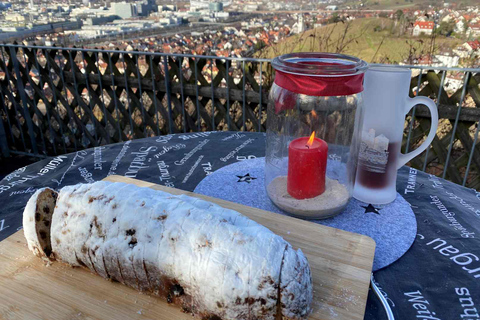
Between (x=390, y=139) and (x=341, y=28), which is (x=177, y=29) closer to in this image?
(x=341, y=28)

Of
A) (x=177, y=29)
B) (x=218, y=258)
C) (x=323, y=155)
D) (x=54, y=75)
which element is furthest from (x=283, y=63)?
(x=54, y=75)

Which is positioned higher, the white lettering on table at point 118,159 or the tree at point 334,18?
the tree at point 334,18

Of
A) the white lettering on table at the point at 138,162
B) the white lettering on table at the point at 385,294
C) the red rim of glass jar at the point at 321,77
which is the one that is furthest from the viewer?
the white lettering on table at the point at 138,162

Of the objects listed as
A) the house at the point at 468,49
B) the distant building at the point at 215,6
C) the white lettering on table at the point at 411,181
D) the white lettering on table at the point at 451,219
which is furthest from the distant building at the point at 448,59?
the distant building at the point at 215,6

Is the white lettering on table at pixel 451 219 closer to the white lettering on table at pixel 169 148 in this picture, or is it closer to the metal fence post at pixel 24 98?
the white lettering on table at pixel 169 148

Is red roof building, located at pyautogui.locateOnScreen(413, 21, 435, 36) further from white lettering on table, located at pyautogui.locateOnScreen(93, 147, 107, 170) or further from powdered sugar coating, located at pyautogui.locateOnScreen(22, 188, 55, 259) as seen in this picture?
powdered sugar coating, located at pyautogui.locateOnScreen(22, 188, 55, 259)

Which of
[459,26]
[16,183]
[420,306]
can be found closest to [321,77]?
[420,306]

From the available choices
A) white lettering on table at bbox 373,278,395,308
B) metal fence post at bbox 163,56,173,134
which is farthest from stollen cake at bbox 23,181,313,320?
metal fence post at bbox 163,56,173,134
